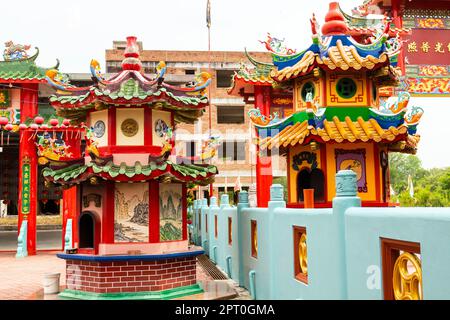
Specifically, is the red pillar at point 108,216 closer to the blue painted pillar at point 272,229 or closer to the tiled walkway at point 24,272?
the tiled walkway at point 24,272

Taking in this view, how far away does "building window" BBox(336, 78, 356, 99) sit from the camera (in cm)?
1252

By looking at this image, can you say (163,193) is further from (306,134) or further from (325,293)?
(325,293)

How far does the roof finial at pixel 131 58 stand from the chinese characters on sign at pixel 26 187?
10840mm

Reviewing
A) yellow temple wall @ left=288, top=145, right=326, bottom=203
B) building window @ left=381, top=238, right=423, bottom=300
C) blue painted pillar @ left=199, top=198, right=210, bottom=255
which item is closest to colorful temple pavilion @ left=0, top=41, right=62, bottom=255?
blue painted pillar @ left=199, top=198, right=210, bottom=255

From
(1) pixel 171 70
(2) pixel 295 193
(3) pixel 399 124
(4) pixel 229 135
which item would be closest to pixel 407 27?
(3) pixel 399 124

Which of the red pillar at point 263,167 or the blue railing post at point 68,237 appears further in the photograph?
the red pillar at point 263,167

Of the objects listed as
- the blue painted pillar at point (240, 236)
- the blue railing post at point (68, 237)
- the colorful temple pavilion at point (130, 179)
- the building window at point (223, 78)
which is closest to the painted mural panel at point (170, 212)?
the colorful temple pavilion at point (130, 179)

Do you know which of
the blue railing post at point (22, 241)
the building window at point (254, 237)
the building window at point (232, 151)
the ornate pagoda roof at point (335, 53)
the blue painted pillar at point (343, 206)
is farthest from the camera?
the building window at point (232, 151)

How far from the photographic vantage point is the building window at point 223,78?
139ft

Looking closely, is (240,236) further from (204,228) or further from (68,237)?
(204,228)

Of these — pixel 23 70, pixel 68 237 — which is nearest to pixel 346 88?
pixel 68 237

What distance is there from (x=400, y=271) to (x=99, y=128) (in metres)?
8.20

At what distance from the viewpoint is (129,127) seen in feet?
36.9

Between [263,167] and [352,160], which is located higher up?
[263,167]
